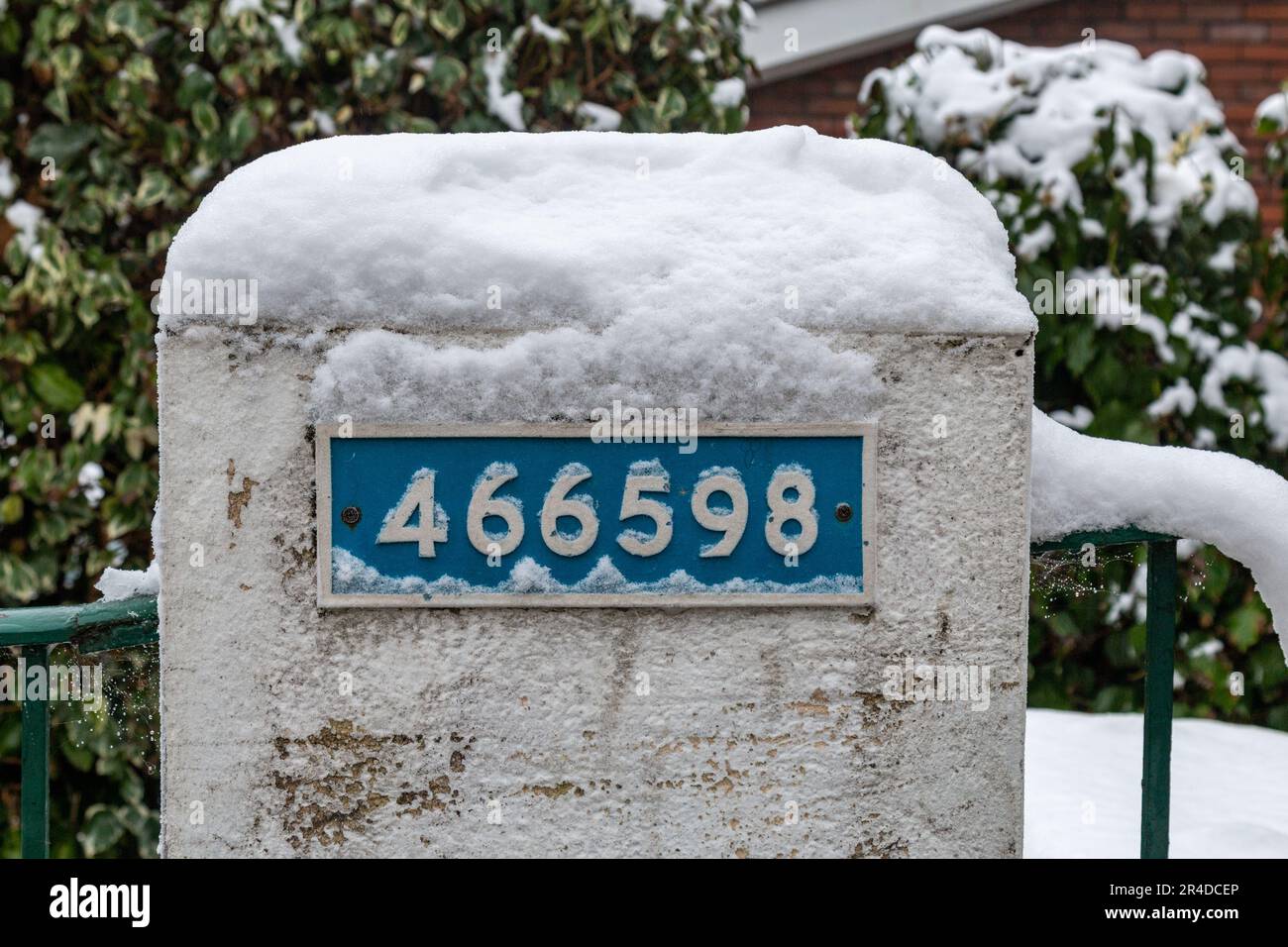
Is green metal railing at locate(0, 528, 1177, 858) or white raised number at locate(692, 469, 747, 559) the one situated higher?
white raised number at locate(692, 469, 747, 559)

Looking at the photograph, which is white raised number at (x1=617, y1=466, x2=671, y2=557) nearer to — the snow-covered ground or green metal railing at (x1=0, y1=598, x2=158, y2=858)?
green metal railing at (x1=0, y1=598, x2=158, y2=858)

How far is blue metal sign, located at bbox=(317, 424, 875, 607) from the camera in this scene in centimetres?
140

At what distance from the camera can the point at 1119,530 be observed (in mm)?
1594

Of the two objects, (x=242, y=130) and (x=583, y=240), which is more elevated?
(x=242, y=130)

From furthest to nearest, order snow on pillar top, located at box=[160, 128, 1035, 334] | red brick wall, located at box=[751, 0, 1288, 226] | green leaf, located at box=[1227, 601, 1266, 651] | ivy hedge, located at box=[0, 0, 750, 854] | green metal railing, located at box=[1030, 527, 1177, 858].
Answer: red brick wall, located at box=[751, 0, 1288, 226], green leaf, located at box=[1227, 601, 1266, 651], ivy hedge, located at box=[0, 0, 750, 854], green metal railing, located at box=[1030, 527, 1177, 858], snow on pillar top, located at box=[160, 128, 1035, 334]

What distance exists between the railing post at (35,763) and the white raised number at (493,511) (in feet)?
2.01

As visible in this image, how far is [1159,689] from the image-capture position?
170 cm

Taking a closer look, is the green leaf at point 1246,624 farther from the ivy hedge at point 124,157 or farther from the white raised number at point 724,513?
the white raised number at point 724,513

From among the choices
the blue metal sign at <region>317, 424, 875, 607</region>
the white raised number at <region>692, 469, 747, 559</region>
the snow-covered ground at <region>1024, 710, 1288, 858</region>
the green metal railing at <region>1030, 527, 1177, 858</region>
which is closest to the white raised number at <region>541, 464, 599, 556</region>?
the blue metal sign at <region>317, 424, 875, 607</region>

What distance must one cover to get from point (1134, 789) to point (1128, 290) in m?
1.36

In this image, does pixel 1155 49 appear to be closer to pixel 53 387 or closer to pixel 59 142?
pixel 59 142

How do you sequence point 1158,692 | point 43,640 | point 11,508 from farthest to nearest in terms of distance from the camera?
point 11,508
point 1158,692
point 43,640

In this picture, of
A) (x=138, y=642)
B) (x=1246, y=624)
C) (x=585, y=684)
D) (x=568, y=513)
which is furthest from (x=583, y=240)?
(x=1246, y=624)

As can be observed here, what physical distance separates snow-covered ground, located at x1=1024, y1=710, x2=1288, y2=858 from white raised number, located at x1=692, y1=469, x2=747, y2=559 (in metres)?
1.07
